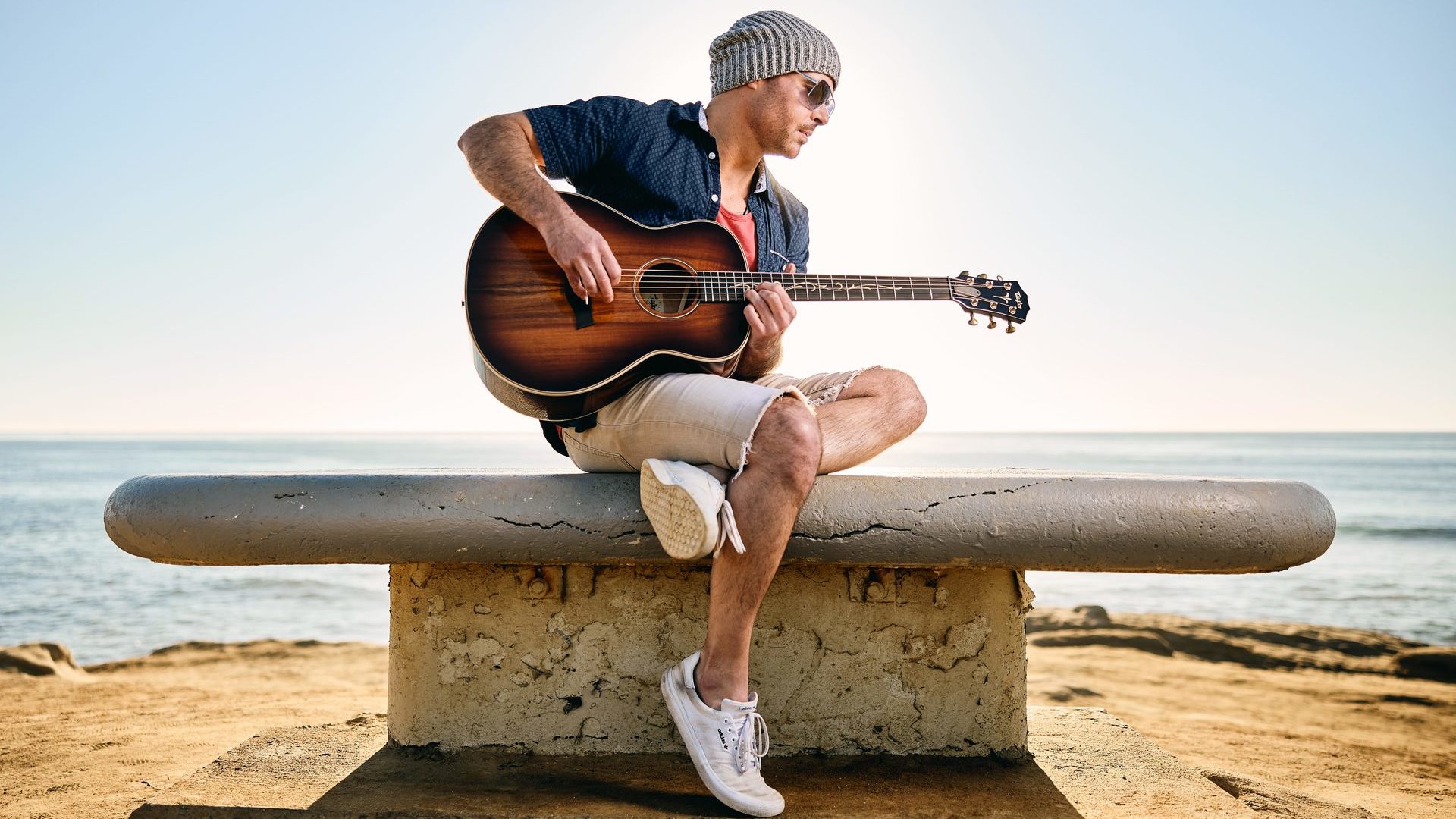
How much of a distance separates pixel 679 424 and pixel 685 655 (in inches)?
27.3

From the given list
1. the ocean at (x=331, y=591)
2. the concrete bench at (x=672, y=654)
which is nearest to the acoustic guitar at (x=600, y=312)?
the concrete bench at (x=672, y=654)

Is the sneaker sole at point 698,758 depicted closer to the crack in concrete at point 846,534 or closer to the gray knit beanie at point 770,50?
the crack in concrete at point 846,534

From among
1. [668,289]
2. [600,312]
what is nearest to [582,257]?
[600,312]

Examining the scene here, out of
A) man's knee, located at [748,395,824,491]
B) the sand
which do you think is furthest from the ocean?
man's knee, located at [748,395,824,491]

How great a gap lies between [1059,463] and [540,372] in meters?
38.7

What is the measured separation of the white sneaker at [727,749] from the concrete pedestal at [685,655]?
1.33ft

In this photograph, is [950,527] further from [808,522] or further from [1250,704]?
[1250,704]

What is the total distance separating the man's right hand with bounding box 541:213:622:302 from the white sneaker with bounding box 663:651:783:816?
0.89 metres

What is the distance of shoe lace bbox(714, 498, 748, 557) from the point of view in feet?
6.13

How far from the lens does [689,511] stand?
1.85m

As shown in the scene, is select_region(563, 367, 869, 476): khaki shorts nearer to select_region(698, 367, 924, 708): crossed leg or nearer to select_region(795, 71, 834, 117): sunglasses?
select_region(698, 367, 924, 708): crossed leg

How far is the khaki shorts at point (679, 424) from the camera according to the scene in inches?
76.7

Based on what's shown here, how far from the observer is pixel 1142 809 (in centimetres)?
226

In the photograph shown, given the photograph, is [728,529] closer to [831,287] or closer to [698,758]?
[698,758]
